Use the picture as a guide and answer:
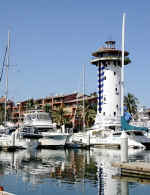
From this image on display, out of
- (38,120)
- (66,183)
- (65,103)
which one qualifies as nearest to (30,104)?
(65,103)

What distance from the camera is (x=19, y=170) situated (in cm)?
2508

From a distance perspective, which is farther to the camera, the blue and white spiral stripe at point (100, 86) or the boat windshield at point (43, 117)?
the blue and white spiral stripe at point (100, 86)

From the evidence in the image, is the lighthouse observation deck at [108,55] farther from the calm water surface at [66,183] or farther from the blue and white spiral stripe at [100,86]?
the calm water surface at [66,183]

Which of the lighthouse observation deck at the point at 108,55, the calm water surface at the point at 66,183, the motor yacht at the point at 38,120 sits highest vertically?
the lighthouse observation deck at the point at 108,55

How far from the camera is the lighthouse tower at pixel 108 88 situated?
230 feet

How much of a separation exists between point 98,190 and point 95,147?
42.4 meters

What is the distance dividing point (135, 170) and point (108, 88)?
51.6 m

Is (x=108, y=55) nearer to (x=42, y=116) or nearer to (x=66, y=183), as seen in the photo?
(x=42, y=116)

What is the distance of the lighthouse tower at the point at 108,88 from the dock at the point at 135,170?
4781 centimetres

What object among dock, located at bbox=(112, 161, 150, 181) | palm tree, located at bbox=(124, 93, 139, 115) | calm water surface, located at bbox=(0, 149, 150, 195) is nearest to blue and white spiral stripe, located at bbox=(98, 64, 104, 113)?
palm tree, located at bbox=(124, 93, 139, 115)

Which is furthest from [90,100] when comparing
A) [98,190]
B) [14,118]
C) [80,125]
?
[98,190]

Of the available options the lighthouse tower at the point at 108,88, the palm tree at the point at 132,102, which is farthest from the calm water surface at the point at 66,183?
the palm tree at the point at 132,102

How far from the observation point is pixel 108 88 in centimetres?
7131

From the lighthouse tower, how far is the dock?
47.8 m
